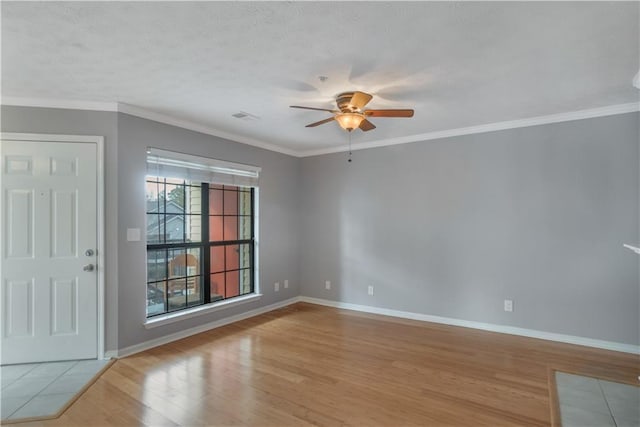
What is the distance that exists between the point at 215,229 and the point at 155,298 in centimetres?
112

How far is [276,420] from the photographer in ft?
7.64

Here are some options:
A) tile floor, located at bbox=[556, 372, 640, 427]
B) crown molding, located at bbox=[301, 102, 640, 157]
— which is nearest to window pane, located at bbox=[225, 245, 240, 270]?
crown molding, located at bbox=[301, 102, 640, 157]

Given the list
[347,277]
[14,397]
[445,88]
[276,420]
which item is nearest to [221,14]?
[445,88]

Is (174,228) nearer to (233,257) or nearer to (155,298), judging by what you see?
(155,298)

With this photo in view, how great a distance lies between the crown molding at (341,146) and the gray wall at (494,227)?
76 mm

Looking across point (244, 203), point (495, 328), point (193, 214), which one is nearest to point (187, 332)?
point (193, 214)

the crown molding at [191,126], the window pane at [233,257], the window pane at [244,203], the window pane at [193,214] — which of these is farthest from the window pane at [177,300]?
the crown molding at [191,126]

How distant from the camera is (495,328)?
163 inches

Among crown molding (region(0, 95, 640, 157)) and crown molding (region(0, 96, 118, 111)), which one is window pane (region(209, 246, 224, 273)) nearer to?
crown molding (region(0, 95, 640, 157))

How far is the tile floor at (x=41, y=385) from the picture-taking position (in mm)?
2449

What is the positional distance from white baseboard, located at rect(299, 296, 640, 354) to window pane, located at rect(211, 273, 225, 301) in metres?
1.60

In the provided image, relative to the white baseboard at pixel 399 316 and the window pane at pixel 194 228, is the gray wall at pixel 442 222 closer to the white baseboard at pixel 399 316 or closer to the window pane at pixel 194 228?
the white baseboard at pixel 399 316

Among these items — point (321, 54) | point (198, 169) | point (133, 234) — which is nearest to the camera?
point (321, 54)

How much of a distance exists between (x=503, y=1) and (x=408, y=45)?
1.94 feet
